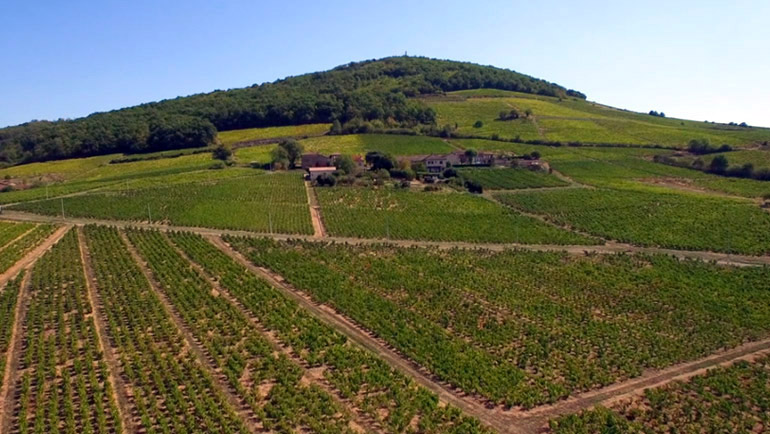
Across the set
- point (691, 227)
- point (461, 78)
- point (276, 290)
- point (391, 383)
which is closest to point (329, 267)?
point (276, 290)

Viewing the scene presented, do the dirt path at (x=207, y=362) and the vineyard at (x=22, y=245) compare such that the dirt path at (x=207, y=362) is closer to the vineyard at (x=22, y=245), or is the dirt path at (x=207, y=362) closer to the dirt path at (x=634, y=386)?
the dirt path at (x=634, y=386)

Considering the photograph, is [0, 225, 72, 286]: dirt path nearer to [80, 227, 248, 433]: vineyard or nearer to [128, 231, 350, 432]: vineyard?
[80, 227, 248, 433]: vineyard

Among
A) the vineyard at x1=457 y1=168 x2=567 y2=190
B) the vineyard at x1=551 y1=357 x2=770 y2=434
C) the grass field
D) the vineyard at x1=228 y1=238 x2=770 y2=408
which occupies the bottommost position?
the vineyard at x1=551 y1=357 x2=770 y2=434

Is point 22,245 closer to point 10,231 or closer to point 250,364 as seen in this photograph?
point 10,231

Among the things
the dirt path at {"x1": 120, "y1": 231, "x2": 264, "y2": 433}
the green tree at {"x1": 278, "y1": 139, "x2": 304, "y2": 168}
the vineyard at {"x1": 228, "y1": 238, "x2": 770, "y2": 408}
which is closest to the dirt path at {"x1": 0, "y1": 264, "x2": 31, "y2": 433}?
the dirt path at {"x1": 120, "y1": 231, "x2": 264, "y2": 433}

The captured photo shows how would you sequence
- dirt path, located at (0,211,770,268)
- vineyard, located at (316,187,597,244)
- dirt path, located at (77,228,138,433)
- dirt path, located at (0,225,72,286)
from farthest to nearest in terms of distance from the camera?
vineyard, located at (316,187,597,244) < dirt path, located at (0,211,770,268) < dirt path, located at (0,225,72,286) < dirt path, located at (77,228,138,433)

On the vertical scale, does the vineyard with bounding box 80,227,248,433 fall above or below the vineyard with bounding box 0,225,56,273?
below

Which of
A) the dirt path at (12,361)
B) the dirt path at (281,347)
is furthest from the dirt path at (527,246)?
the dirt path at (12,361)
